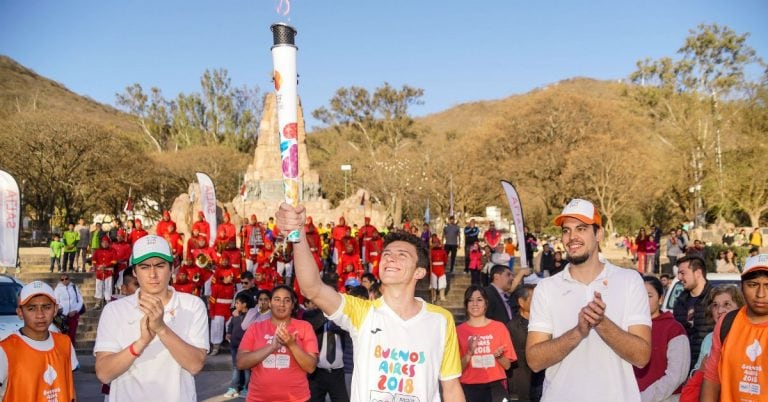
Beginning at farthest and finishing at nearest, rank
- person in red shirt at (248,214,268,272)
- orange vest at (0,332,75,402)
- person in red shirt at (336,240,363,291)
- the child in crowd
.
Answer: person in red shirt at (248,214,268,272) < person in red shirt at (336,240,363,291) < the child in crowd < orange vest at (0,332,75,402)

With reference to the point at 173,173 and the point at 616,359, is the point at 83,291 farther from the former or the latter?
the point at 173,173

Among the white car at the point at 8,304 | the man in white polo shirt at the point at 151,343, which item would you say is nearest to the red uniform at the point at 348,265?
the white car at the point at 8,304

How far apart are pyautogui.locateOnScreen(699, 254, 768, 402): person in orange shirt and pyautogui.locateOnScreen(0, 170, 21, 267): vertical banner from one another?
1290 centimetres

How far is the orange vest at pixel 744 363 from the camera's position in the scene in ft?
12.2

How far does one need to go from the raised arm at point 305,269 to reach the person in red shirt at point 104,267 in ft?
48.1

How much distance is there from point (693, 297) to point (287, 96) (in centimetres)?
520

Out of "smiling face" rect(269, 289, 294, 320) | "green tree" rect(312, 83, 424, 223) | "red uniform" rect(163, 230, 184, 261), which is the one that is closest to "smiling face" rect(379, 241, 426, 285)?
"smiling face" rect(269, 289, 294, 320)

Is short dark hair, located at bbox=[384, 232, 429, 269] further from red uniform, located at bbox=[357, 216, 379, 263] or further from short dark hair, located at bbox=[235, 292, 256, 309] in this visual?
red uniform, located at bbox=[357, 216, 379, 263]

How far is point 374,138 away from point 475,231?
45974mm

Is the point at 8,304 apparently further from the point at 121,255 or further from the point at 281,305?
the point at 121,255

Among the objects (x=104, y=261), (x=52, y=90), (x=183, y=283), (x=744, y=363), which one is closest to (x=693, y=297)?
(x=744, y=363)

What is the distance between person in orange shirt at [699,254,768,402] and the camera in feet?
12.3

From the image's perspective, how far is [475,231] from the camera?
21312 mm

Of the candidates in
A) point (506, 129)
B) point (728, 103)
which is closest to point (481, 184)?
point (506, 129)
